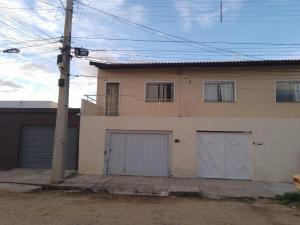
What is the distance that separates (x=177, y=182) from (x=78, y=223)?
807 cm

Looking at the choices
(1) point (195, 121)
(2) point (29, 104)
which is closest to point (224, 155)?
(1) point (195, 121)

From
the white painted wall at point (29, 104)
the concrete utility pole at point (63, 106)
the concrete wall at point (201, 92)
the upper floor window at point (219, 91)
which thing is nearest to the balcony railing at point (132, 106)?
the concrete wall at point (201, 92)

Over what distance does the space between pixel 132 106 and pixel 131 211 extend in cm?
1043

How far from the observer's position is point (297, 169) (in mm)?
17812

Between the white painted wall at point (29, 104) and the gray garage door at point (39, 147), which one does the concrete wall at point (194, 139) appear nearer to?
the gray garage door at point (39, 147)

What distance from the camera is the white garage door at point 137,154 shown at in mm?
18608

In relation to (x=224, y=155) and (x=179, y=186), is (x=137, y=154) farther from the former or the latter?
(x=224, y=155)

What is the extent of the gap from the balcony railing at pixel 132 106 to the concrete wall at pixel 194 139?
1753mm

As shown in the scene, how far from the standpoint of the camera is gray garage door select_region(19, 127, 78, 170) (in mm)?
20141

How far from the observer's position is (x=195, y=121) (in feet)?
60.6

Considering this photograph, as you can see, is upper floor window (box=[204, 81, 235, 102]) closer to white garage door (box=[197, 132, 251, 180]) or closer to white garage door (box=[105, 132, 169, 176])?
white garage door (box=[197, 132, 251, 180])

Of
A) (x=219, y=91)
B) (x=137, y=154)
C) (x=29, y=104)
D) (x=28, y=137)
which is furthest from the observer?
(x=29, y=104)

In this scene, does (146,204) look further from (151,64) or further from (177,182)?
(151,64)

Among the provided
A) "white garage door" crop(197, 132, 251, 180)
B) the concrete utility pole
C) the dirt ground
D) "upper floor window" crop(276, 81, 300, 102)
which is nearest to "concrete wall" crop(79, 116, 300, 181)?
"white garage door" crop(197, 132, 251, 180)
